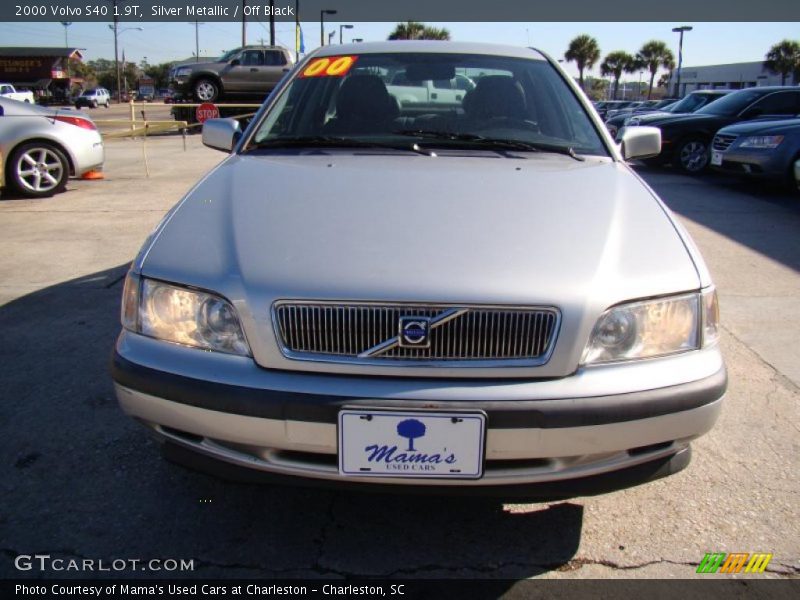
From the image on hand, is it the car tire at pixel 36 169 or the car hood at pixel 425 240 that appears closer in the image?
the car hood at pixel 425 240

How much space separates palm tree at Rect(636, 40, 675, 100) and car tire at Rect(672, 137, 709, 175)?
59.7 meters

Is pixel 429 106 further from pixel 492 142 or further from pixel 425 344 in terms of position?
pixel 425 344

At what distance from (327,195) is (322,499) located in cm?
103

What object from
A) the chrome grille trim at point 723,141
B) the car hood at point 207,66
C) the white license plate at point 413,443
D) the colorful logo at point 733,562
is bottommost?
the colorful logo at point 733,562

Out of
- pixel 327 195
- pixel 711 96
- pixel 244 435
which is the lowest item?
pixel 244 435

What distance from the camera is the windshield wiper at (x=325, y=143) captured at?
272 cm

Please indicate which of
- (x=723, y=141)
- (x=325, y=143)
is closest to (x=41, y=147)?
(x=325, y=143)

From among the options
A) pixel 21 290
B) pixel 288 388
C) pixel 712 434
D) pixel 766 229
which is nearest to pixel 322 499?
pixel 288 388

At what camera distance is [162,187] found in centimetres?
923

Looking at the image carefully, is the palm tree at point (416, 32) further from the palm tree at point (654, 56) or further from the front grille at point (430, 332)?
the front grille at point (430, 332)

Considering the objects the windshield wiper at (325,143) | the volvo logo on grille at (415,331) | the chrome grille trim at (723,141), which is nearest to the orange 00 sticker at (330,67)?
the windshield wiper at (325,143)

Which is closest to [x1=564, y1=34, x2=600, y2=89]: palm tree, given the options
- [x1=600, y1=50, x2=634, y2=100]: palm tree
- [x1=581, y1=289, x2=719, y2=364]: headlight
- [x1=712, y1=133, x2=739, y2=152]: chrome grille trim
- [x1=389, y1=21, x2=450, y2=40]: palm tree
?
[x1=600, y1=50, x2=634, y2=100]: palm tree

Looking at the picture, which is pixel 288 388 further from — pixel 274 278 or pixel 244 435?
pixel 274 278

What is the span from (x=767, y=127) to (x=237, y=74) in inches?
603
